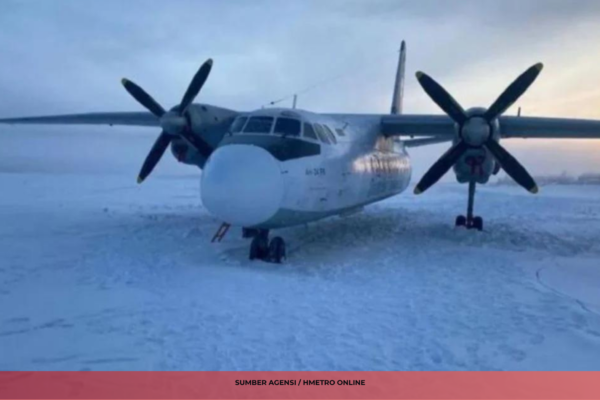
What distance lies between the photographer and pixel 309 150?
1165 cm

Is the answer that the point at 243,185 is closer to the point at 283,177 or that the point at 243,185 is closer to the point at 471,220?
the point at 283,177

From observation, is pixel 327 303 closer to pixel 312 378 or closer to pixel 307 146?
pixel 312 378

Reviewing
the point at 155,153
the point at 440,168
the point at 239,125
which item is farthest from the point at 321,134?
the point at 155,153

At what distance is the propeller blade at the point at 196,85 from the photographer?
1538cm

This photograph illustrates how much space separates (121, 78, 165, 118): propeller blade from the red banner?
12.7 meters

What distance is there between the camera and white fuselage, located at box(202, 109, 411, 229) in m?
9.95

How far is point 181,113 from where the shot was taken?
15.4m

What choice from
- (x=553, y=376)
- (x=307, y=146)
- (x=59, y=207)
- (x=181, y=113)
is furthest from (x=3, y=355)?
(x=59, y=207)

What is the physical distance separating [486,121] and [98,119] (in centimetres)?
1337

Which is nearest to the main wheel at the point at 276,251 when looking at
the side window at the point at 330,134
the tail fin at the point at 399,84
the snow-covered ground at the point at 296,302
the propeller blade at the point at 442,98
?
the snow-covered ground at the point at 296,302

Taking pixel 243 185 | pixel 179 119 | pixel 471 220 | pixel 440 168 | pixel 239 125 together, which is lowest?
pixel 471 220

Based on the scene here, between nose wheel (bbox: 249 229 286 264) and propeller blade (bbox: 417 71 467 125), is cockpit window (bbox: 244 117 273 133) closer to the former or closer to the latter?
nose wheel (bbox: 249 229 286 264)

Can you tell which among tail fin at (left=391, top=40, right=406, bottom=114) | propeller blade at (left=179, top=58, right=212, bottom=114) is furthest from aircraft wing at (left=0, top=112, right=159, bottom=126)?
tail fin at (left=391, top=40, right=406, bottom=114)

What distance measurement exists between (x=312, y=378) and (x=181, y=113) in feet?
38.8
